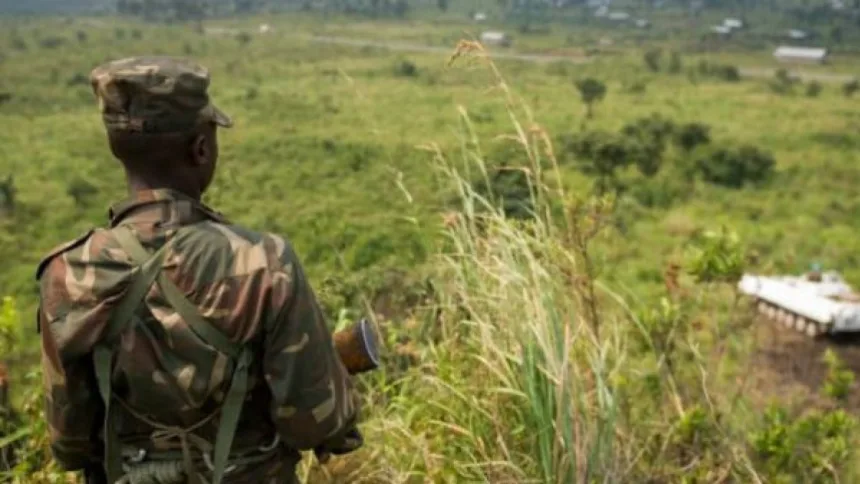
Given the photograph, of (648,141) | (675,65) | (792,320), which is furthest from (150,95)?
(675,65)

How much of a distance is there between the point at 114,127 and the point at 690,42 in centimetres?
5253

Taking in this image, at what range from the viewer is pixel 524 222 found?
2.73 m

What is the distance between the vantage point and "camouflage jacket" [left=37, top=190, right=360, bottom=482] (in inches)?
61.7

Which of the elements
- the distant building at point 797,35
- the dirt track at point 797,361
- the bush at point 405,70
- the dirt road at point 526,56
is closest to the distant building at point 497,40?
the dirt road at point 526,56

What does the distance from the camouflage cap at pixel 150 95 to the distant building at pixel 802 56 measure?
4488 centimetres

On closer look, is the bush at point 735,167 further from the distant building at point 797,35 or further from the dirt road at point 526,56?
the distant building at point 797,35

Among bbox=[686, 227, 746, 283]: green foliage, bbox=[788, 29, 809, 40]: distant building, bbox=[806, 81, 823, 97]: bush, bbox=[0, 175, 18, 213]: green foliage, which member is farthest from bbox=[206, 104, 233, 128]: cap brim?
bbox=[788, 29, 809, 40]: distant building

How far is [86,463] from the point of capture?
5.89ft

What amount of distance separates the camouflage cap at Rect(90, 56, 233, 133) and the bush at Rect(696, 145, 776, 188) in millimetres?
18907

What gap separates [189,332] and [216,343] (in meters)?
0.04

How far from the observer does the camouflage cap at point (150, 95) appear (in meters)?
1.57

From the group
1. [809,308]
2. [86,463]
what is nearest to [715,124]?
[809,308]

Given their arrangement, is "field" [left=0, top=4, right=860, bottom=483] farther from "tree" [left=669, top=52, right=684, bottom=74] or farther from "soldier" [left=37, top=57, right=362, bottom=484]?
"soldier" [left=37, top=57, right=362, bottom=484]

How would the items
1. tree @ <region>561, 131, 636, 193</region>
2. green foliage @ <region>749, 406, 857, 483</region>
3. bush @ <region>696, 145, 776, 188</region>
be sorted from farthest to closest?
bush @ <region>696, 145, 776, 188</region> < tree @ <region>561, 131, 636, 193</region> < green foliage @ <region>749, 406, 857, 483</region>
